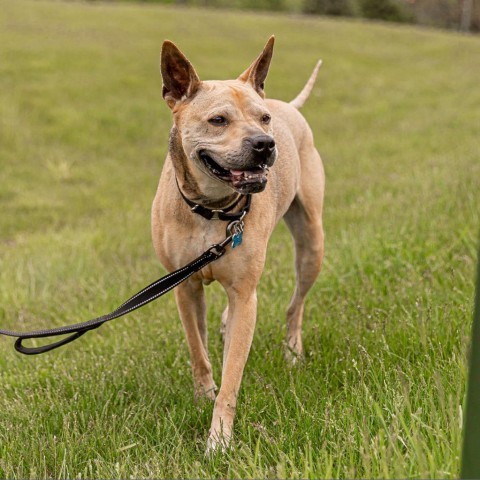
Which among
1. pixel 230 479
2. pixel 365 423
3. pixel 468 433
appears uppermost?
pixel 468 433

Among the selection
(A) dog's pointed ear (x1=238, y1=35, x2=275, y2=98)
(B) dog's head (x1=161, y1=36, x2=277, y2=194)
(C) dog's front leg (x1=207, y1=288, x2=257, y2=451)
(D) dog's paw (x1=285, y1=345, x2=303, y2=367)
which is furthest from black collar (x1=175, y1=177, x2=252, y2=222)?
(D) dog's paw (x1=285, y1=345, x2=303, y2=367)

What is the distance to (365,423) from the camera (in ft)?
9.77

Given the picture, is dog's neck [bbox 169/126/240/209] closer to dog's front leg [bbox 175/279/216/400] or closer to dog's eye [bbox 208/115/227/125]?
dog's eye [bbox 208/115/227/125]

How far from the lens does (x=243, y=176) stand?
11.4ft

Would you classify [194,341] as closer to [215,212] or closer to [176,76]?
[215,212]

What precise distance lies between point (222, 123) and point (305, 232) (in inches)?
59.8

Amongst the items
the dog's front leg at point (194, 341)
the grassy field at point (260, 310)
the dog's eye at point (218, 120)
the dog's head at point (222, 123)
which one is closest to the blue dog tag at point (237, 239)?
the dog's head at point (222, 123)

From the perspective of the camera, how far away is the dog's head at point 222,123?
345cm

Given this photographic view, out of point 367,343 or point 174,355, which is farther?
point 174,355

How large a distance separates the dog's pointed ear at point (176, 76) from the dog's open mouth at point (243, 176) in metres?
0.49

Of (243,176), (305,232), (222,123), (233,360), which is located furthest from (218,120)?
(305,232)

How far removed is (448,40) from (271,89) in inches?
599

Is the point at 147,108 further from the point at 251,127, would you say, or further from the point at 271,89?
the point at 251,127

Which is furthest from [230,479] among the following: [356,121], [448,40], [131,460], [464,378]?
[448,40]
